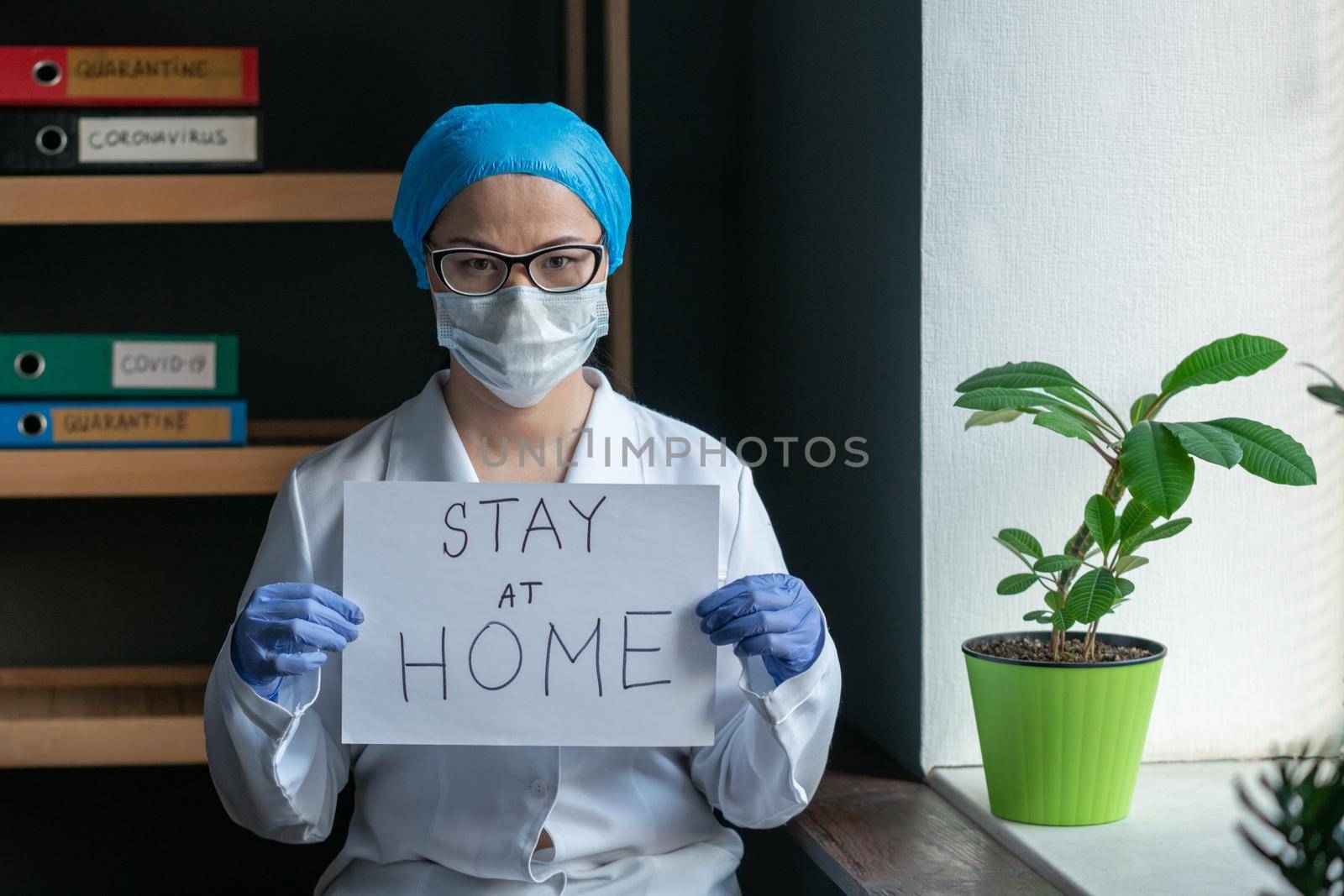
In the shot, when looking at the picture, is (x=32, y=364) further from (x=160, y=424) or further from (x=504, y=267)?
(x=504, y=267)

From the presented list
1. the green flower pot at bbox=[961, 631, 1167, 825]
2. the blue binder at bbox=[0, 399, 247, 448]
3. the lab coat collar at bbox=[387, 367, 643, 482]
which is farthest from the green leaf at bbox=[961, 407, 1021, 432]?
the blue binder at bbox=[0, 399, 247, 448]

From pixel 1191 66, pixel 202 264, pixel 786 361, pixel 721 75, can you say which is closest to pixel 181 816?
pixel 202 264

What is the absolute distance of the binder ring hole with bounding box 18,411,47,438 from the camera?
1500 mm

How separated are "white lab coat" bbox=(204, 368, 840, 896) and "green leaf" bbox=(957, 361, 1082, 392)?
0.26 metres

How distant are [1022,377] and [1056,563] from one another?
7.1 inches

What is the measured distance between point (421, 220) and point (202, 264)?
79 centimetres

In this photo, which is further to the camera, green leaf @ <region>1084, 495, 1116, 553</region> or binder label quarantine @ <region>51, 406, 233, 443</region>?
binder label quarantine @ <region>51, 406, 233, 443</region>

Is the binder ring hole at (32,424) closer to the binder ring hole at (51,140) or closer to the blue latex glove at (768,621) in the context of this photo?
the binder ring hole at (51,140)

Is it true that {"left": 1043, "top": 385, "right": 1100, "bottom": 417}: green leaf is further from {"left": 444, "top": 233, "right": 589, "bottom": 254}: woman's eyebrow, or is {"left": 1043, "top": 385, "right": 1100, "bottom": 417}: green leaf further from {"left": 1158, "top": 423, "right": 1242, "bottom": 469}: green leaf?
{"left": 444, "top": 233, "right": 589, "bottom": 254}: woman's eyebrow

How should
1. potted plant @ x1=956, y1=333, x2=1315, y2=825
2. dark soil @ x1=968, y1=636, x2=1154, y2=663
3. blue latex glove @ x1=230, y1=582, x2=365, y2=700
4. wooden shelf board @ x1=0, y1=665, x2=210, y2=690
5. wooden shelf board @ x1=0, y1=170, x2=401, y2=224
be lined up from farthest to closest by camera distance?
1. wooden shelf board @ x1=0, y1=665, x2=210, y2=690
2. wooden shelf board @ x1=0, y1=170, x2=401, y2=224
3. dark soil @ x1=968, y1=636, x2=1154, y2=663
4. potted plant @ x1=956, y1=333, x2=1315, y2=825
5. blue latex glove @ x1=230, y1=582, x2=365, y2=700

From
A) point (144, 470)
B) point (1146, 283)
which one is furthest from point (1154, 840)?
point (144, 470)

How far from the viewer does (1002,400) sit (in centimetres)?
114

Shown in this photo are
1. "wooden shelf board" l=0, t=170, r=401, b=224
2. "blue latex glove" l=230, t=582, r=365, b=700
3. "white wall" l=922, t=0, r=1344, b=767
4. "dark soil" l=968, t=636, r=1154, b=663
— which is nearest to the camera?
"blue latex glove" l=230, t=582, r=365, b=700

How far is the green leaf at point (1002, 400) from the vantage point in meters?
1.13
